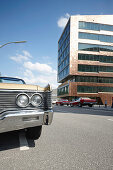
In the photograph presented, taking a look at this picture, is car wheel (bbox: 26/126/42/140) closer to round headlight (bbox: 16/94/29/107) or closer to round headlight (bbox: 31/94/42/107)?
round headlight (bbox: 31/94/42/107)

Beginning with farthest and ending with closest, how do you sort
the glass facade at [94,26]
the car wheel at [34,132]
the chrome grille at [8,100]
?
the glass facade at [94,26] → the car wheel at [34,132] → the chrome grille at [8,100]

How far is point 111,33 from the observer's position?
47.4 meters

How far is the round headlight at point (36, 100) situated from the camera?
10.1 ft

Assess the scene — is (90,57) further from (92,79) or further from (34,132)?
(34,132)

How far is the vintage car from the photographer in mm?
2578

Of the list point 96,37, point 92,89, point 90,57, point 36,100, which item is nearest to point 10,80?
point 36,100

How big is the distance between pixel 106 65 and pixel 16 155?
154 ft

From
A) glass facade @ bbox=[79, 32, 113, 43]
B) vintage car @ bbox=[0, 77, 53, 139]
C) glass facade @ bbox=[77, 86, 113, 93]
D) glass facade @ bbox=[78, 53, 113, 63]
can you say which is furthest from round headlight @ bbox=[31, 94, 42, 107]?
glass facade @ bbox=[79, 32, 113, 43]

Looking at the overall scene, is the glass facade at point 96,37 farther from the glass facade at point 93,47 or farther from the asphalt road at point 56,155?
the asphalt road at point 56,155

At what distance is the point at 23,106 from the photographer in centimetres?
291

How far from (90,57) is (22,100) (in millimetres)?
44720

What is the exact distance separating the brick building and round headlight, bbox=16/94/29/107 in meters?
41.0

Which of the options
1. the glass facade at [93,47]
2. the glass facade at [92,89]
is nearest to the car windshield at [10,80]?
the glass facade at [92,89]

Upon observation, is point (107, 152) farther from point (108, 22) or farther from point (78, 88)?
point (108, 22)
